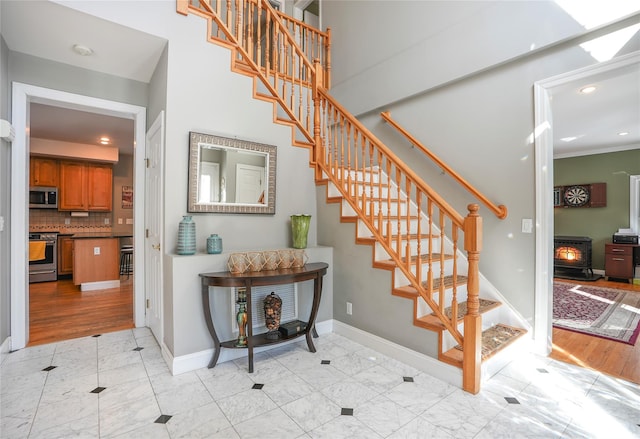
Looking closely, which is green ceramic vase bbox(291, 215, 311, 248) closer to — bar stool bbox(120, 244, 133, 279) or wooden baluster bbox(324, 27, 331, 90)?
wooden baluster bbox(324, 27, 331, 90)

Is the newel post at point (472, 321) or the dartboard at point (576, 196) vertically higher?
the dartboard at point (576, 196)

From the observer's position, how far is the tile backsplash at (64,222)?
253 inches

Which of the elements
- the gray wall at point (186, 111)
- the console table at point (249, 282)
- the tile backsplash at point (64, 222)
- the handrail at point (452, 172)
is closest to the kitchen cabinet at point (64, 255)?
the tile backsplash at point (64, 222)

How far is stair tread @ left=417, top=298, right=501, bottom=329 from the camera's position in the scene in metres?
2.48

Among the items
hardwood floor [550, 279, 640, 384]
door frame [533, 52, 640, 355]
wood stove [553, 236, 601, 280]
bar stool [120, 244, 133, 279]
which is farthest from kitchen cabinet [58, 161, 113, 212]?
wood stove [553, 236, 601, 280]

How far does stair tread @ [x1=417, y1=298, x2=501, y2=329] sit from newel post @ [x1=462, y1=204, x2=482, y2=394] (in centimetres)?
24

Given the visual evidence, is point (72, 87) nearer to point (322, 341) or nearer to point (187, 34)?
point (187, 34)

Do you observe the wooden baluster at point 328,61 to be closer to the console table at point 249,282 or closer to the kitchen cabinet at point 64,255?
the console table at point 249,282

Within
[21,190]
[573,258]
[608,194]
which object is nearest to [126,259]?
[21,190]

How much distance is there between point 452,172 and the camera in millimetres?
3377

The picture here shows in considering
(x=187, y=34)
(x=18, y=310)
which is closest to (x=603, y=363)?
(x=187, y=34)

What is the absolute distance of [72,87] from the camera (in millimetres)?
3176

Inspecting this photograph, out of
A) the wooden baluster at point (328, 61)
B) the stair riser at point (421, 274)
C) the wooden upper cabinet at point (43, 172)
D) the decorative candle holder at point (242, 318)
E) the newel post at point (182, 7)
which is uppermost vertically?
the wooden baluster at point (328, 61)

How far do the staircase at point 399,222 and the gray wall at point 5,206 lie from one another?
1672 millimetres
